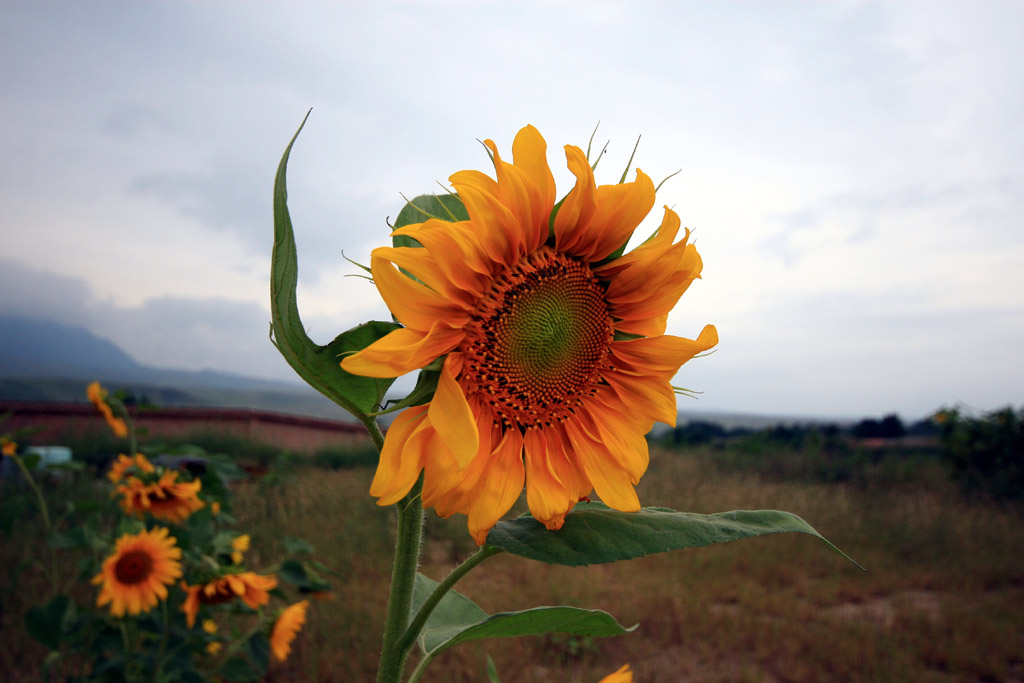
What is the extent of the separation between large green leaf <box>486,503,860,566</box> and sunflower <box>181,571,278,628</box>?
217 centimetres

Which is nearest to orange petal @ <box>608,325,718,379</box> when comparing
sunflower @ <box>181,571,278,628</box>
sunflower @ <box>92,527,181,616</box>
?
sunflower @ <box>181,571,278,628</box>

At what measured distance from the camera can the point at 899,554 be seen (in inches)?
283

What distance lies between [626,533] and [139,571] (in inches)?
104

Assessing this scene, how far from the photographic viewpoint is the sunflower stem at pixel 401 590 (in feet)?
2.46

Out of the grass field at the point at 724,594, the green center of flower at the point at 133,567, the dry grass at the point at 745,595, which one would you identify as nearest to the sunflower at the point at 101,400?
the green center of flower at the point at 133,567

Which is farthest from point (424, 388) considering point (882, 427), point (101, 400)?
point (882, 427)

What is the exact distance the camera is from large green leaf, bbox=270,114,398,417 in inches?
22.0

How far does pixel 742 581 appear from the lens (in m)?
6.13

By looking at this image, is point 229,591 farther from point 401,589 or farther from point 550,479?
point 550,479

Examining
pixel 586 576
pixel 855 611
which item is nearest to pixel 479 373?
pixel 586 576

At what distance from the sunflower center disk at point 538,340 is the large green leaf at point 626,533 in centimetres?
14

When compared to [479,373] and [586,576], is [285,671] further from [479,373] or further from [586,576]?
[479,373]

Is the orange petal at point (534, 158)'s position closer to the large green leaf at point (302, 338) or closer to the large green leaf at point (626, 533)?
the large green leaf at point (302, 338)

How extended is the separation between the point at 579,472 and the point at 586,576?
5.85 metres
